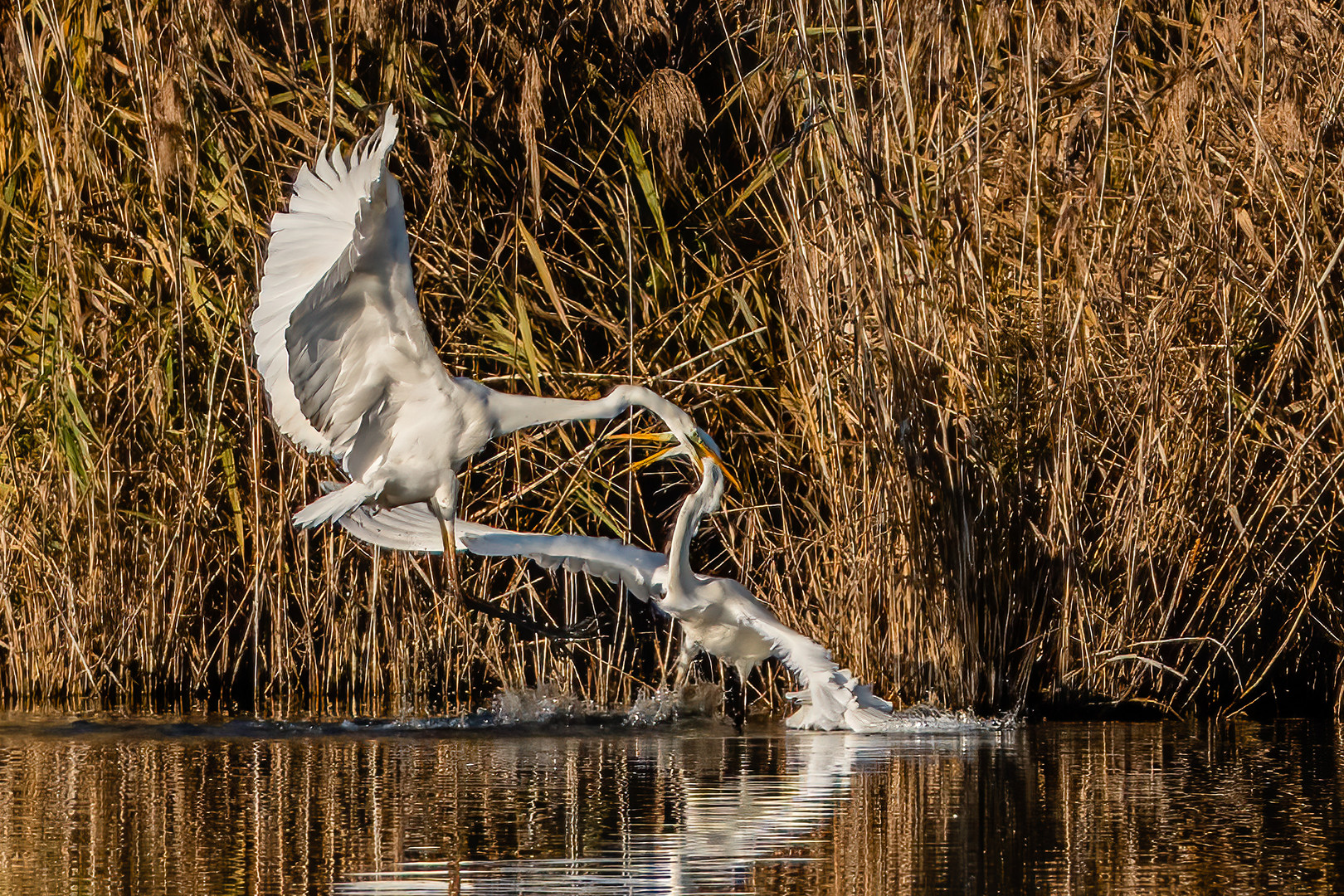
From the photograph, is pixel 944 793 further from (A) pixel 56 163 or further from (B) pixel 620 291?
(A) pixel 56 163

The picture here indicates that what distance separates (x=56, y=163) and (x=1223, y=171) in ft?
16.0

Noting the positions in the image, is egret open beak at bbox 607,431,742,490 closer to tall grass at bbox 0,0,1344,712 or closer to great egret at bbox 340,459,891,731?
great egret at bbox 340,459,891,731

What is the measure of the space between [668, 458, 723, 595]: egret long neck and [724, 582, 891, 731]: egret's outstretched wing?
335 mm

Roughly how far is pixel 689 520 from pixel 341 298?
1639 mm

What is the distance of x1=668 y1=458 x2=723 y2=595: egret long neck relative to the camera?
696cm

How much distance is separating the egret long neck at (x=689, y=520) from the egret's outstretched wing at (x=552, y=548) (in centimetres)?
8

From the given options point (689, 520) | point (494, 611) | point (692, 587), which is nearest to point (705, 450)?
point (689, 520)

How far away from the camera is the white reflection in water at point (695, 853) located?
3.96 m

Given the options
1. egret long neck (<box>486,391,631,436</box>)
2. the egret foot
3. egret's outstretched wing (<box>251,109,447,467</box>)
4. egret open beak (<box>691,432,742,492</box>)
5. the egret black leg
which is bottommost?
the egret black leg

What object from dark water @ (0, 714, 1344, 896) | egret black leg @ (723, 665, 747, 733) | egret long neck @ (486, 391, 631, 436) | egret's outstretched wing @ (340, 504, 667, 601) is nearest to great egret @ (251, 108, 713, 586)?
Answer: egret long neck @ (486, 391, 631, 436)

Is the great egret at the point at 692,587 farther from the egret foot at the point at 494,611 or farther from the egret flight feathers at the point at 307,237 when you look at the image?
the egret flight feathers at the point at 307,237

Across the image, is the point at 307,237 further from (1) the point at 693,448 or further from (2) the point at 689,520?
(2) the point at 689,520

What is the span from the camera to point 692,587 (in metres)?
6.98

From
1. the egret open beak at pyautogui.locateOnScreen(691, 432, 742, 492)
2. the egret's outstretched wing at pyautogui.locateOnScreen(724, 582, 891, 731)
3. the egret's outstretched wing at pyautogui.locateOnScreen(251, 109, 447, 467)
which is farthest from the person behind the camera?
the egret open beak at pyautogui.locateOnScreen(691, 432, 742, 492)
